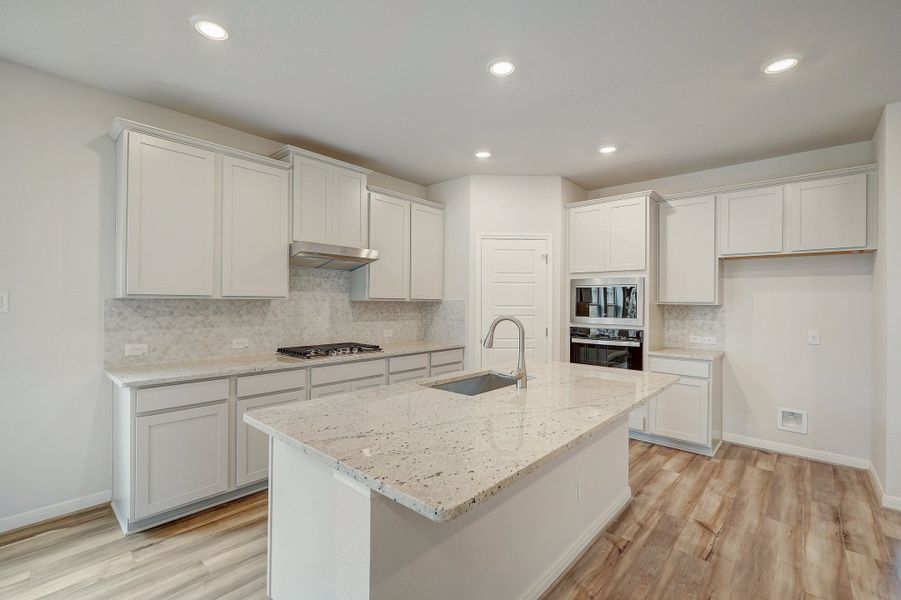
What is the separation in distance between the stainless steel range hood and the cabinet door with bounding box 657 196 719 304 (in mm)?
2821

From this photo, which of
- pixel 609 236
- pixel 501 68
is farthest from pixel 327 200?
pixel 609 236

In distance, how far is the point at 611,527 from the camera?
8.32 feet

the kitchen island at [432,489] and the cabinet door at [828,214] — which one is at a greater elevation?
the cabinet door at [828,214]

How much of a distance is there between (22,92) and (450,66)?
2.47 meters

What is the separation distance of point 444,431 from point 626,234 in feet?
11.0

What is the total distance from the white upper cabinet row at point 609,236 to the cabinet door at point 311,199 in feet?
8.23

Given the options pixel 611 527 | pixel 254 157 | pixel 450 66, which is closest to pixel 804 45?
pixel 450 66

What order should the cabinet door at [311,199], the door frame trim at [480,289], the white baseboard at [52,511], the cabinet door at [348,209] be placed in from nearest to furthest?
the white baseboard at [52,511]
the cabinet door at [311,199]
the cabinet door at [348,209]
the door frame trim at [480,289]

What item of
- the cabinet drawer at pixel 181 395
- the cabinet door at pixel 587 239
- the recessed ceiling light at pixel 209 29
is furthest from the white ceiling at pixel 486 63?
the cabinet drawer at pixel 181 395

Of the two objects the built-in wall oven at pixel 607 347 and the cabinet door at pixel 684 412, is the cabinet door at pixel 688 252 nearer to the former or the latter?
the built-in wall oven at pixel 607 347

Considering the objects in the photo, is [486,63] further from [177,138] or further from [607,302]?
[607,302]

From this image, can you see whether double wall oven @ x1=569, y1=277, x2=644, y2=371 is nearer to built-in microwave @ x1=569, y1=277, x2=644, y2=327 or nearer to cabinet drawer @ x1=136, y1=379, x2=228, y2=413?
built-in microwave @ x1=569, y1=277, x2=644, y2=327

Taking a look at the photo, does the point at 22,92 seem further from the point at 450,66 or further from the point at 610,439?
the point at 610,439

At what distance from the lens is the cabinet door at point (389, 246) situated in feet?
13.2
